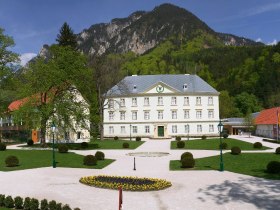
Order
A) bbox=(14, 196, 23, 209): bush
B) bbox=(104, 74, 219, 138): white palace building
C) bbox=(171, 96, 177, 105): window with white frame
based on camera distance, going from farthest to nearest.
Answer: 1. bbox=(171, 96, 177, 105): window with white frame
2. bbox=(104, 74, 219, 138): white palace building
3. bbox=(14, 196, 23, 209): bush

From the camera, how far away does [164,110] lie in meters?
72.0

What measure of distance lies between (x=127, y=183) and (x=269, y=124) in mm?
53864

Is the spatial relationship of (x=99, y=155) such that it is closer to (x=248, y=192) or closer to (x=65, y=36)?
(x=248, y=192)

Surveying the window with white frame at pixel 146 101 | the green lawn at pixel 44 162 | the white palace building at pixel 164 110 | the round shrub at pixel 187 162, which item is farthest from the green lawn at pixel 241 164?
the window with white frame at pixel 146 101

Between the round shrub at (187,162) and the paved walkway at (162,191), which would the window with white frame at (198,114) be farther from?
the paved walkway at (162,191)

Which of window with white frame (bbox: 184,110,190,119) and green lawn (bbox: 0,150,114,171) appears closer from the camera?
green lawn (bbox: 0,150,114,171)

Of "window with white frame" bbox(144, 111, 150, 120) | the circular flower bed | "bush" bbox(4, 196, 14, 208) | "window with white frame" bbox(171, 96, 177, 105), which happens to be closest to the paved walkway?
the circular flower bed

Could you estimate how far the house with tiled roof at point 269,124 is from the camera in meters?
64.9

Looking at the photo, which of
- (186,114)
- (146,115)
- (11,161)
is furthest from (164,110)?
(11,161)

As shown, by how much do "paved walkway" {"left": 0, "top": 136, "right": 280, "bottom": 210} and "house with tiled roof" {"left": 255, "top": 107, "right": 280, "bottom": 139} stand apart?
42.6 metres

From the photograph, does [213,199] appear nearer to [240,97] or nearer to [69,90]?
[69,90]

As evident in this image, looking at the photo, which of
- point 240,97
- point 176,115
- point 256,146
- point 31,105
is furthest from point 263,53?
point 31,105

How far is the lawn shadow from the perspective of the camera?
56.1 ft

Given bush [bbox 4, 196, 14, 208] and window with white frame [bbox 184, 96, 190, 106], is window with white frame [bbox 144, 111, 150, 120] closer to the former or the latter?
window with white frame [bbox 184, 96, 190, 106]
